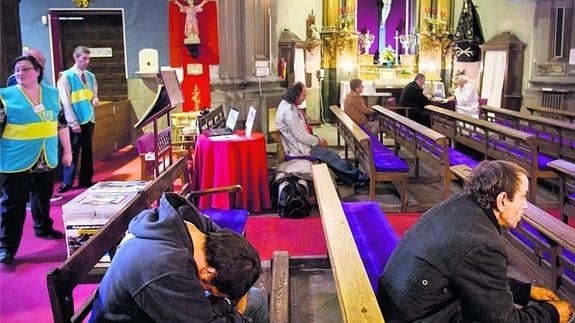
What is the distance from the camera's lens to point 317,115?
44.0ft

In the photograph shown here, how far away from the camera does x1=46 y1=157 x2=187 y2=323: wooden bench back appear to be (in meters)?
1.74

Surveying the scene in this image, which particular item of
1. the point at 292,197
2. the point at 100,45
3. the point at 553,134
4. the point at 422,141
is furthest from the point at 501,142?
the point at 100,45

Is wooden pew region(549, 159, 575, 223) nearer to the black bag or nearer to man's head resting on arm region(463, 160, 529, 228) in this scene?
man's head resting on arm region(463, 160, 529, 228)

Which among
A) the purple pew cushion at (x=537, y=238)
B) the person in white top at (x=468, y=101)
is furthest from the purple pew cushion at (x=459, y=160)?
the person in white top at (x=468, y=101)

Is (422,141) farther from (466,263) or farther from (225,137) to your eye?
(466,263)

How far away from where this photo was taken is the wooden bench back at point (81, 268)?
1.74 metres

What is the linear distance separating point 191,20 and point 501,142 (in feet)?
13.9

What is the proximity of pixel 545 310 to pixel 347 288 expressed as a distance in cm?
77

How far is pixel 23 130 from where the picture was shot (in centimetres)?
397

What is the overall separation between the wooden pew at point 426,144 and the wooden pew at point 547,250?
74.2 inches

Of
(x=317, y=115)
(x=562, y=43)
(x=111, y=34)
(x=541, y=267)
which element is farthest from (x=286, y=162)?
(x=317, y=115)

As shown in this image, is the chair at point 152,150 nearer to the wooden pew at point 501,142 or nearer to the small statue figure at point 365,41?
the wooden pew at point 501,142

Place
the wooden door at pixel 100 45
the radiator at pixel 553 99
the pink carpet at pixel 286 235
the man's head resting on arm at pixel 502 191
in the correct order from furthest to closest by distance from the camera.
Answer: the radiator at pixel 553 99 < the wooden door at pixel 100 45 < the pink carpet at pixel 286 235 < the man's head resting on arm at pixel 502 191

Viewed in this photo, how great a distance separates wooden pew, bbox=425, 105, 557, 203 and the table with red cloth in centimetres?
230
